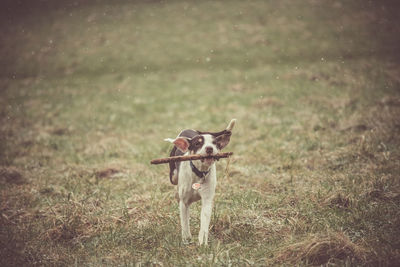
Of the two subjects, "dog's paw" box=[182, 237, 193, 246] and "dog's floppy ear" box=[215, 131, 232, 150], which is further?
"dog's paw" box=[182, 237, 193, 246]

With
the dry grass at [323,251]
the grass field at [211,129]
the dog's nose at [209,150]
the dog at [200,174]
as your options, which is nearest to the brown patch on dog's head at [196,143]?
the dog at [200,174]

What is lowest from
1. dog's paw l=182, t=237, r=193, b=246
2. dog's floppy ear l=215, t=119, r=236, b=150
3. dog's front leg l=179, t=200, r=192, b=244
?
dog's paw l=182, t=237, r=193, b=246

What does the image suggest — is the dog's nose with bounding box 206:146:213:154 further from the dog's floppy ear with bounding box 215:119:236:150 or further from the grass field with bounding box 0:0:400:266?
the grass field with bounding box 0:0:400:266

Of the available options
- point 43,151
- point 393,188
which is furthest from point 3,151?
point 393,188

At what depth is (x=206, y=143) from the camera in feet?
11.8

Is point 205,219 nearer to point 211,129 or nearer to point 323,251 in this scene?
point 323,251

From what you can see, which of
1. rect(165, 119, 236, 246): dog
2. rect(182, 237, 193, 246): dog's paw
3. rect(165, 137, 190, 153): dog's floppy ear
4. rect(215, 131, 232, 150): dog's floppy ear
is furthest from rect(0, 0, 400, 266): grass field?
rect(165, 137, 190, 153): dog's floppy ear

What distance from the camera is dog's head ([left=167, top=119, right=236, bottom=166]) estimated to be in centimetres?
354

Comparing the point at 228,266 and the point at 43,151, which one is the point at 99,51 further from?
the point at 228,266

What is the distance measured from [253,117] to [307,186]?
4.83 m

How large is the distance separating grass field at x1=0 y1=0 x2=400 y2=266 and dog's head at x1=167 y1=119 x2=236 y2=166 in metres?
0.52

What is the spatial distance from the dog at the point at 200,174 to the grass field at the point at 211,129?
28 cm

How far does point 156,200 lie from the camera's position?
17.4ft

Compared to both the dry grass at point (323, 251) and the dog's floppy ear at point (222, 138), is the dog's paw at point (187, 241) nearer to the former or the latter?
the dry grass at point (323, 251)
